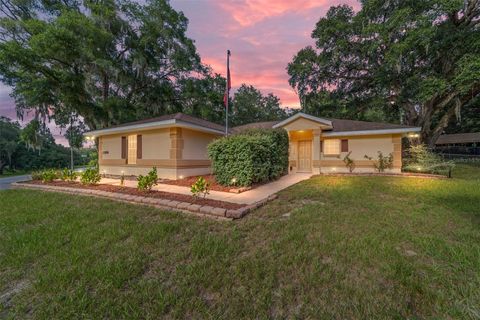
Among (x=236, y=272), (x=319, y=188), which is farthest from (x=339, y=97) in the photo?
(x=236, y=272)

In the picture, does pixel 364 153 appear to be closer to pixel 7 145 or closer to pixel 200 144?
pixel 200 144

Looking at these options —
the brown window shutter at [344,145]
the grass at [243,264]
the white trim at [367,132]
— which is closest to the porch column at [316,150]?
the white trim at [367,132]

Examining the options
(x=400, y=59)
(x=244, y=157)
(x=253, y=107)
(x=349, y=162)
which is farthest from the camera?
(x=253, y=107)

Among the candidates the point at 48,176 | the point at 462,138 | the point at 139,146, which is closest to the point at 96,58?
the point at 139,146

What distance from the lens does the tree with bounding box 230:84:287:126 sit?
3266 cm

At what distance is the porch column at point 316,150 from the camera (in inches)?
468

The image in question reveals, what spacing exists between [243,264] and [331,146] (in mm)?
12253

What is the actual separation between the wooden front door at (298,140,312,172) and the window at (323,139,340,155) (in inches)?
48.3

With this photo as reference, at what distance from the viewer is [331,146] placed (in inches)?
514

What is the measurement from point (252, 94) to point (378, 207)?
31.9 metres

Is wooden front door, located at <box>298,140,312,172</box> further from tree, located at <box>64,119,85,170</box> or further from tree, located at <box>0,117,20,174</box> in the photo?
tree, located at <box>0,117,20,174</box>

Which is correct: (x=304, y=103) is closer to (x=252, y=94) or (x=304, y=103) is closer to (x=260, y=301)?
(x=252, y=94)

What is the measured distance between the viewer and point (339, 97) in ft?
63.1

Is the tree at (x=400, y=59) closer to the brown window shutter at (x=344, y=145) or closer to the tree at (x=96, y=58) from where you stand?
the brown window shutter at (x=344, y=145)
